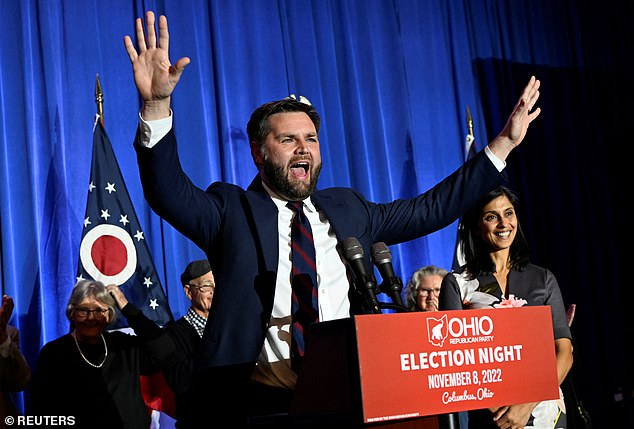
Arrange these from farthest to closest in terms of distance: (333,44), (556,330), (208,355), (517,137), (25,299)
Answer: (333,44), (25,299), (556,330), (517,137), (208,355)

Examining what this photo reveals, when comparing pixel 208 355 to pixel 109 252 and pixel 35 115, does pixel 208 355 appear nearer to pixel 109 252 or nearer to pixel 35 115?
pixel 109 252

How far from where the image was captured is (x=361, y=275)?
1809 mm

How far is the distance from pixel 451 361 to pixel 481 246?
4.80 ft

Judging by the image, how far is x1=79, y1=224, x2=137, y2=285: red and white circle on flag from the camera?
4.38 metres

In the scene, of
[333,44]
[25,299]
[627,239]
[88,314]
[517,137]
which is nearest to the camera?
[517,137]

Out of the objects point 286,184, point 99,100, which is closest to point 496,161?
point 286,184

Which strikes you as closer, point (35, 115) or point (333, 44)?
point (35, 115)

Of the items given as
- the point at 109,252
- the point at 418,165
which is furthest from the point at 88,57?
the point at 418,165

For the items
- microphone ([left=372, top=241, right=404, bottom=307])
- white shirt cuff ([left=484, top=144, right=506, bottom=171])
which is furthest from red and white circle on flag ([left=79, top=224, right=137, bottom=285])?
microphone ([left=372, top=241, right=404, bottom=307])

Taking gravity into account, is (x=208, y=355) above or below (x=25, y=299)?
below

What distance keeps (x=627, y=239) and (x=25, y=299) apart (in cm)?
475

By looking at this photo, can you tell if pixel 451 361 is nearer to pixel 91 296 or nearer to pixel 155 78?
pixel 155 78

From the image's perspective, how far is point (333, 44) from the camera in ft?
18.8

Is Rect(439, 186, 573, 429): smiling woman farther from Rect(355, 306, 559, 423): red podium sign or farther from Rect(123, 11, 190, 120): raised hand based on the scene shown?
Rect(123, 11, 190, 120): raised hand
